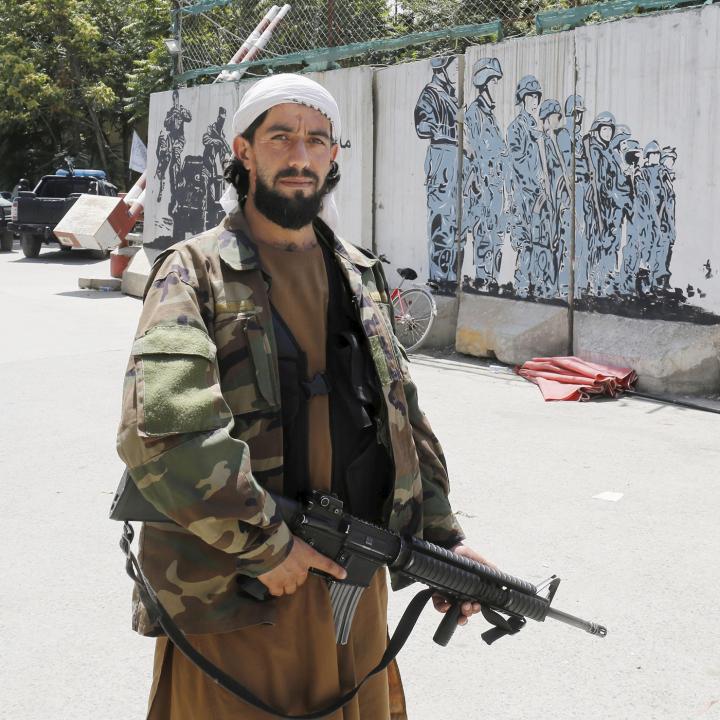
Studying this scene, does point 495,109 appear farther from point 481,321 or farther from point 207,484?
point 207,484

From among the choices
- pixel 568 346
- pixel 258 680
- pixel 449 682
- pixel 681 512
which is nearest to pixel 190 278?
pixel 258 680

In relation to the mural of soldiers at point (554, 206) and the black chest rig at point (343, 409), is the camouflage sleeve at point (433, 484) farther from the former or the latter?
the mural of soldiers at point (554, 206)

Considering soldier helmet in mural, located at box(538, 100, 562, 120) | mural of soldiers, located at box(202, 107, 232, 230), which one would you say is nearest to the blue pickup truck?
mural of soldiers, located at box(202, 107, 232, 230)

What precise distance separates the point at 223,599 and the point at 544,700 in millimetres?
1746

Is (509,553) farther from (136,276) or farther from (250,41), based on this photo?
(136,276)

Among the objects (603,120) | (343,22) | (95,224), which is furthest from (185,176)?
(603,120)

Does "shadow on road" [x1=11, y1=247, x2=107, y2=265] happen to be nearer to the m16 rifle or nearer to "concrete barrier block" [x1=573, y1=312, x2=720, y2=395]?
"concrete barrier block" [x1=573, y1=312, x2=720, y2=395]

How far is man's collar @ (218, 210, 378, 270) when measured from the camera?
7.02ft

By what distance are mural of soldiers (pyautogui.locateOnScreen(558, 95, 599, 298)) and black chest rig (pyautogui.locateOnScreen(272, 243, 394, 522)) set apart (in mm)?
6638

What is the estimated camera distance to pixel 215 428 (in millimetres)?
1915

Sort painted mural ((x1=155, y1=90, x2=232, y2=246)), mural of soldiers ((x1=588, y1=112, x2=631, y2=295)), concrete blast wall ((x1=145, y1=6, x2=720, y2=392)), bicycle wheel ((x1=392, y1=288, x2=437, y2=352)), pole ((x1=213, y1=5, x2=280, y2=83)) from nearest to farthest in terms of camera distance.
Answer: concrete blast wall ((x1=145, y1=6, x2=720, y2=392)) → mural of soldiers ((x1=588, y1=112, x2=631, y2=295)) → bicycle wheel ((x1=392, y1=288, x2=437, y2=352)) → pole ((x1=213, y1=5, x2=280, y2=83)) → painted mural ((x1=155, y1=90, x2=232, y2=246))

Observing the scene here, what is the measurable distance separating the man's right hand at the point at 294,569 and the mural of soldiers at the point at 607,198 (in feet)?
22.4

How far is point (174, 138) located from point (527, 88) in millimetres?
6587

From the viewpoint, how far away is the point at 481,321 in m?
9.69
